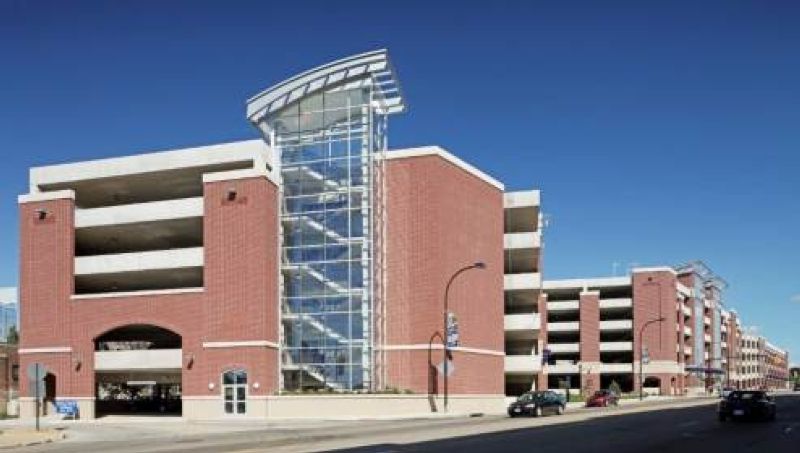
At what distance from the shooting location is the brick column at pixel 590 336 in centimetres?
12800

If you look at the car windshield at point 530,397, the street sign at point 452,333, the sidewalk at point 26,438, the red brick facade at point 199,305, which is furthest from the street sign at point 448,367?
the sidewalk at point 26,438

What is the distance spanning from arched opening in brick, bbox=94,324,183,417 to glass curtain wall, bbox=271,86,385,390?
26.4 ft

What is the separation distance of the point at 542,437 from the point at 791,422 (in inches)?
625

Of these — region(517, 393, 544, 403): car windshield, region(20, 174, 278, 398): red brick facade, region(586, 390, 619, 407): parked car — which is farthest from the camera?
region(586, 390, 619, 407): parked car

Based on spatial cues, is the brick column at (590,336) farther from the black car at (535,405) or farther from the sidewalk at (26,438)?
the sidewalk at (26,438)

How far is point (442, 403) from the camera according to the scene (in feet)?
207

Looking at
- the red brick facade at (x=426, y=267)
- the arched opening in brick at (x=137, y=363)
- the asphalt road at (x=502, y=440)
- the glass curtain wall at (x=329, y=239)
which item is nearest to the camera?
the asphalt road at (x=502, y=440)

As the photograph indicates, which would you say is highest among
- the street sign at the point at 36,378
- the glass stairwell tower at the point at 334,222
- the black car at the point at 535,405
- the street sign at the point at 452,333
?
the glass stairwell tower at the point at 334,222

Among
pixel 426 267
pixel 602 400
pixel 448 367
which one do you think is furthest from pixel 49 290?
pixel 602 400

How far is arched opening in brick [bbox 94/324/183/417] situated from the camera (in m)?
65.1

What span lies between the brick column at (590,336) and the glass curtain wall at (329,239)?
2684 inches

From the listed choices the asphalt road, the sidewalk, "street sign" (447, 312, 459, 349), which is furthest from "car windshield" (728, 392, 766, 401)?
the sidewalk

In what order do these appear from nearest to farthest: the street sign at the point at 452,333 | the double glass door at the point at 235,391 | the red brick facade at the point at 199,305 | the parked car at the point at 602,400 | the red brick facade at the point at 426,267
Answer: the street sign at the point at 452,333 → the double glass door at the point at 235,391 → the red brick facade at the point at 199,305 → the red brick facade at the point at 426,267 → the parked car at the point at 602,400

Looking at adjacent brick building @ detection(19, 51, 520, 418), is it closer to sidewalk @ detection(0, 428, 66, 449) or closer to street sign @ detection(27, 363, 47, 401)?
sidewalk @ detection(0, 428, 66, 449)
